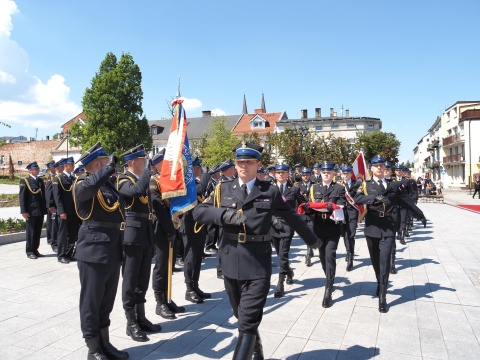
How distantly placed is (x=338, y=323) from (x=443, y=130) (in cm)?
7861

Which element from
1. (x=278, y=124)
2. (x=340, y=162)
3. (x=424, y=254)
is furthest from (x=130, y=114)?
(x=424, y=254)

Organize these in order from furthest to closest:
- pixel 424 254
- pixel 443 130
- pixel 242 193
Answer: pixel 443 130 < pixel 424 254 < pixel 242 193

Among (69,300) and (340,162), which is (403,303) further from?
(340,162)

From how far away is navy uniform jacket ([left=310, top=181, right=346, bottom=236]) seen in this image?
6473mm

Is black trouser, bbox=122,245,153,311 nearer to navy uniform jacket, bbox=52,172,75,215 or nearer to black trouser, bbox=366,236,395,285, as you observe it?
black trouser, bbox=366,236,395,285

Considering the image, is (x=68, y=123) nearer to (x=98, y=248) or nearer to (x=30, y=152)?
(x=30, y=152)

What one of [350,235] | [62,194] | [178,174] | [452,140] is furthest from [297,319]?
[452,140]

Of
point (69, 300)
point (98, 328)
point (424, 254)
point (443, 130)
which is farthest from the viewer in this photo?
point (443, 130)

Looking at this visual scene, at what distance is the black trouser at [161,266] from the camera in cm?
552

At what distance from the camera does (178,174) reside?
5125 millimetres

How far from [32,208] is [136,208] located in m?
6.07

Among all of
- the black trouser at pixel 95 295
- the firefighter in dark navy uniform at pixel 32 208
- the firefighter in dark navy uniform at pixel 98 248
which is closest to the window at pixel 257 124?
the firefighter in dark navy uniform at pixel 32 208

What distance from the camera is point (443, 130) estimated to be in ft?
240

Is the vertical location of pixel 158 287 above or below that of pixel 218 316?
above
